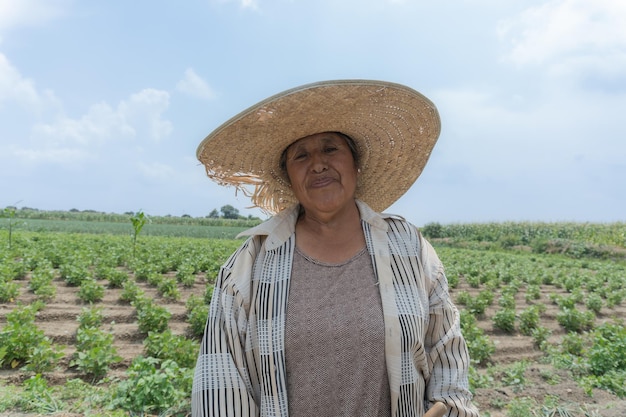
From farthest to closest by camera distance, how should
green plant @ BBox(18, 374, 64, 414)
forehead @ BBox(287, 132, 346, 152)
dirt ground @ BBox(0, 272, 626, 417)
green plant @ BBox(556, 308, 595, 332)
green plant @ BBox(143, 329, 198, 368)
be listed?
1. green plant @ BBox(556, 308, 595, 332)
2. green plant @ BBox(143, 329, 198, 368)
3. dirt ground @ BBox(0, 272, 626, 417)
4. green plant @ BBox(18, 374, 64, 414)
5. forehead @ BBox(287, 132, 346, 152)

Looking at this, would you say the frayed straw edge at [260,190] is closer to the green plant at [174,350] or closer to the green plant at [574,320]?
the green plant at [174,350]

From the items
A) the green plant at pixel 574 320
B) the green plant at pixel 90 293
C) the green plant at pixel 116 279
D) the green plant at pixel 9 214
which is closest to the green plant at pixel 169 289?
the green plant at pixel 116 279

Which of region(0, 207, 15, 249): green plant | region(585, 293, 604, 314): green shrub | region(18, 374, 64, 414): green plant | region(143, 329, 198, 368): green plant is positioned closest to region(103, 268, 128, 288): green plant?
region(143, 329, 198, 368): green plant

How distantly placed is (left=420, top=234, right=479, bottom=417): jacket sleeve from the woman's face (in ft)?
1.45

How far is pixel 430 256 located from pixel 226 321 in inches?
35.5

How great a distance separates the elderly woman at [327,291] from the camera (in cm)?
179

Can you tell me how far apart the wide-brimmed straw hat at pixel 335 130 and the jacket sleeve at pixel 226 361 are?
65 cm

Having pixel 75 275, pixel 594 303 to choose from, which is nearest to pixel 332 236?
pixel 75 275

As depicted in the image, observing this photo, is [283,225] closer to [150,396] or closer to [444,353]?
[444,353]

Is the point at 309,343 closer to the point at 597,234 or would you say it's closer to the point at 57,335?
the point at 57,335

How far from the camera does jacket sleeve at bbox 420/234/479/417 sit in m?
1.98

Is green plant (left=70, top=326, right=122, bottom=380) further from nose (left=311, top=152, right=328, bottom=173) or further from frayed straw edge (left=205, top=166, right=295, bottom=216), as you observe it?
nose (left=311, top=152, right=328, bottom=173)

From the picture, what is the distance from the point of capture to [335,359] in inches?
70.2

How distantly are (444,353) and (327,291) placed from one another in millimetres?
585
